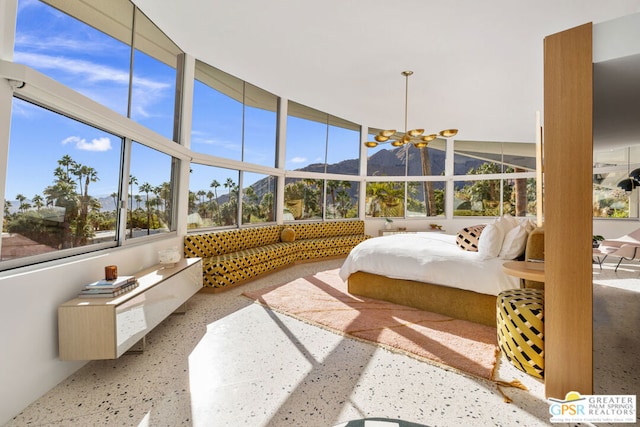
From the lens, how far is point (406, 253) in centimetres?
345

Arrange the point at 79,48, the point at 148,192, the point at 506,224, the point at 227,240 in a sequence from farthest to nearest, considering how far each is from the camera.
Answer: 1. the point at 227,240
2. the point at 148,192
3. the point at 506,224
4. the point at 79,48

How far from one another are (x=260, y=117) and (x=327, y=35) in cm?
269

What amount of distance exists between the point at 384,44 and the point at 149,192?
3.54m

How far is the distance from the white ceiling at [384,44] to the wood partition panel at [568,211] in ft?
5.13

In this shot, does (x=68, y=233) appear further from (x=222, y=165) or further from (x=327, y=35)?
(x=327, y=35)

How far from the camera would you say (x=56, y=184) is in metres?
2.26

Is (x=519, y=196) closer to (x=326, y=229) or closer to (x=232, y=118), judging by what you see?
(x=326, y=229)

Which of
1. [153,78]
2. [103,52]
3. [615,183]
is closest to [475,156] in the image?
[615,183]

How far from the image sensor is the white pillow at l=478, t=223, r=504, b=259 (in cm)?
292

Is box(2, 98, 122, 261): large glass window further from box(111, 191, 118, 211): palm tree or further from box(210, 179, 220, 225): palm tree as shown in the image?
box(210, 179, 220, 225): palm tree

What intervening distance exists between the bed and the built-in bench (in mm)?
1581

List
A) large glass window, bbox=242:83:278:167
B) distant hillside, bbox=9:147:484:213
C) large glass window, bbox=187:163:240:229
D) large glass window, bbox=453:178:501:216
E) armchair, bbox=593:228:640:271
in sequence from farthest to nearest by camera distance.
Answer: large glass window, bbox=453:178:501:216 → distant hillside, bbox=9:147:484:213 → large glass window, bbox=242:83:278:167 → armchair, bbox=593:228:640:271 → large glass window, bbox=187:163:240:229

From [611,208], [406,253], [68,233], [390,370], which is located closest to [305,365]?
[390,370]

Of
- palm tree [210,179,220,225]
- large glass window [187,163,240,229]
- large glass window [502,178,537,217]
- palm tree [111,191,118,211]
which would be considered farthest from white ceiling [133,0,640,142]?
large glass window [502,178,537,217]
